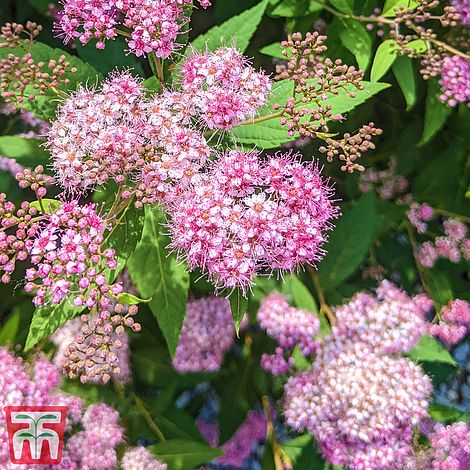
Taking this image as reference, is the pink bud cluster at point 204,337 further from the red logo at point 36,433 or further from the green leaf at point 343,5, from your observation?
the green leaf at point 343,5

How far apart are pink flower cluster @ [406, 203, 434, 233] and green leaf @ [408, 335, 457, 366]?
22.1 inches

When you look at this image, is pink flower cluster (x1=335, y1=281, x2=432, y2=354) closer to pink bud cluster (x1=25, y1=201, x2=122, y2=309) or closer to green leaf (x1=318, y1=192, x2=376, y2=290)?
green leaf (x1=318, y1=192, x2=376, y2=290)

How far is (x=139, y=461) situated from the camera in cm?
193

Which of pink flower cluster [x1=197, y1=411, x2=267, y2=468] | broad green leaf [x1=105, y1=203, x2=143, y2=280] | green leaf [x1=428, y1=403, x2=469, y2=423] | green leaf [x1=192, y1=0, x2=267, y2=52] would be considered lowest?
pink flower cluster [x1=197, y1=411, x2=267, y2=468]

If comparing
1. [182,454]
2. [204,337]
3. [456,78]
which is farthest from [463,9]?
[182,454]

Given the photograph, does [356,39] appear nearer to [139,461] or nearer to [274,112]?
[274,112]

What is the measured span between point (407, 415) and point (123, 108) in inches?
52.8

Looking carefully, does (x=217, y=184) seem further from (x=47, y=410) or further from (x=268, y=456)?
(x=268, y=456)

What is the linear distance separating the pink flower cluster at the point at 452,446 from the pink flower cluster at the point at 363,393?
5.4 inches

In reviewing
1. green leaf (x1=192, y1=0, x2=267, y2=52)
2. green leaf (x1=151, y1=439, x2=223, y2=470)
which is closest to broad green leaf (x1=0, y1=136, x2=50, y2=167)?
green leaf (x1=192, y1=0, x2=267, y2=52)

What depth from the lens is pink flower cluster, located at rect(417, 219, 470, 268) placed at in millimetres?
2496

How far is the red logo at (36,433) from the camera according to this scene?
174cm

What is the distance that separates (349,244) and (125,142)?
108 centimetres

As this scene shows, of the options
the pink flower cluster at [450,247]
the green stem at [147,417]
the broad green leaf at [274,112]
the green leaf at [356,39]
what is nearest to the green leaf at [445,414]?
the pink flower cluster at [450,247]
